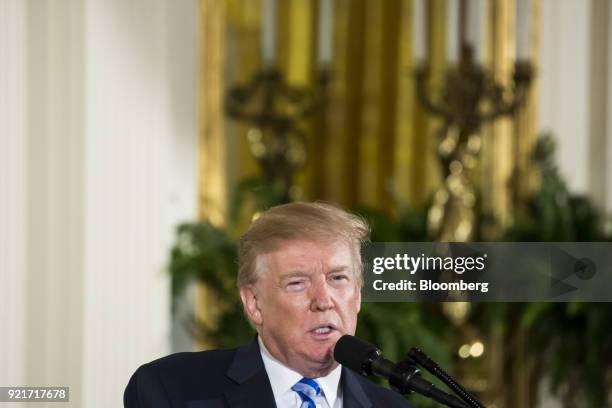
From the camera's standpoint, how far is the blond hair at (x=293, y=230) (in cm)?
249

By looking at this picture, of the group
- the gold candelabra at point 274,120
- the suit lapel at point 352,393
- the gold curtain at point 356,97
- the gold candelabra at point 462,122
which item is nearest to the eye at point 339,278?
the suit lapel at point 352,393

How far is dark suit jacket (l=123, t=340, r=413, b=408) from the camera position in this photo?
2.48 meters

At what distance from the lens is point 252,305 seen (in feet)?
8.34

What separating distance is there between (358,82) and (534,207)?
86.9 inches

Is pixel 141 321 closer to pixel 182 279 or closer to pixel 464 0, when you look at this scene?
pixel 182 279

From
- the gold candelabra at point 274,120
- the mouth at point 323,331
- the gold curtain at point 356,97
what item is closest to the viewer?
the mouth at point 323,331

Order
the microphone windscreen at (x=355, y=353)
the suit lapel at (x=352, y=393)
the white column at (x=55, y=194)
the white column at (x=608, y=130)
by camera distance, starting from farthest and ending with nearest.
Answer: the white column at (x=608, y=130)
the white column at (x=55, y=194)
the suit lapel at (x=352, y=393)
the microphone windscreen at (x=355, y=353)

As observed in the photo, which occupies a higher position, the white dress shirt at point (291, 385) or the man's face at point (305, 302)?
the man's face at point (305, 302)

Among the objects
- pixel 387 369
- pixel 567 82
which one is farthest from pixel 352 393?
pixel 567 82

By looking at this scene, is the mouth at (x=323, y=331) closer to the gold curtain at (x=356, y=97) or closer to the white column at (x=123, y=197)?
the white column at (x=123, y=197)

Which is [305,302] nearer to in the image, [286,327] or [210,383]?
[286,327]

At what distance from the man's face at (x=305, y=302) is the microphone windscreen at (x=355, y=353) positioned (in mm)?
234

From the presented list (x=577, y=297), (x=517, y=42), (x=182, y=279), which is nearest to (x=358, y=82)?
(x=517, y=42)

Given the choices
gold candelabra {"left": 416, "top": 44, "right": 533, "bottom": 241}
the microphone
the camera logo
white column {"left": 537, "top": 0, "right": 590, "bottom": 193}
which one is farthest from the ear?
white column {"left": 537, "top": 0, "right": 590, "bottom": 193}
